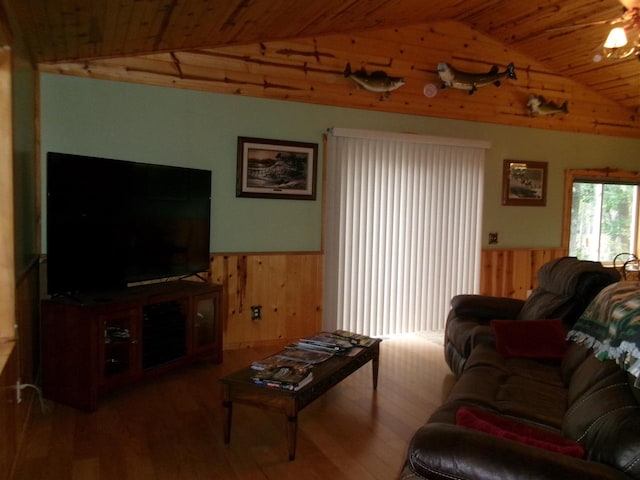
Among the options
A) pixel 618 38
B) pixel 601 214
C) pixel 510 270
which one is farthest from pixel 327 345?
pixel 601 214

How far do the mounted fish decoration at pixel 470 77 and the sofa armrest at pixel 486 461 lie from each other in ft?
14.0

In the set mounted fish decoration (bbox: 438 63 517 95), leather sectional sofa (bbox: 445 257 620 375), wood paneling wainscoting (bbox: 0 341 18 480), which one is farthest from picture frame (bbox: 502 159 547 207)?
wood paneling wainscoting (bbox: 0 341 18 480)

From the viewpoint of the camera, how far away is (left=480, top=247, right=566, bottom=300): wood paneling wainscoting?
19.0 feet

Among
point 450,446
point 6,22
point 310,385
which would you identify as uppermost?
point 6,22

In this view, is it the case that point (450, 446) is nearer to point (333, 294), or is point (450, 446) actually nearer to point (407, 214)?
point (333, 294)

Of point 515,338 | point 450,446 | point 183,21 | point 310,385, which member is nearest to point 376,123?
point 183,21

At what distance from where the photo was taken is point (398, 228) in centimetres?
522

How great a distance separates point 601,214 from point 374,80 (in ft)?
12.1

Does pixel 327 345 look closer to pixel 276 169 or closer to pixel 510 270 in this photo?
pixel 276 169

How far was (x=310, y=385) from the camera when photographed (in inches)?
106

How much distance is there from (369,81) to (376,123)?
439 mm

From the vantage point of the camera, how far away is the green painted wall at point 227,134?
4039mm

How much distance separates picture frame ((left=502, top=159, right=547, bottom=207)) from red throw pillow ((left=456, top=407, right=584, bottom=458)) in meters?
4.39

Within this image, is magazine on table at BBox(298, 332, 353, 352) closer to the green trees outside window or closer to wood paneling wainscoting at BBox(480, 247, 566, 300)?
wood paneling wainscoting at BBox(480, 247, 566, 300)
